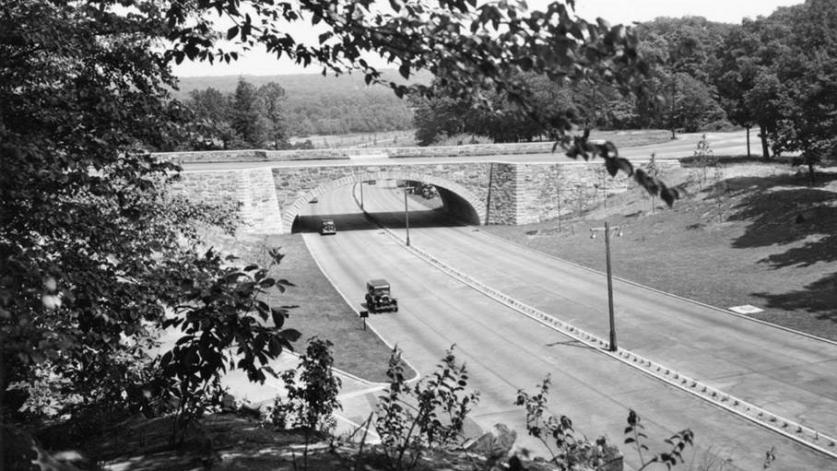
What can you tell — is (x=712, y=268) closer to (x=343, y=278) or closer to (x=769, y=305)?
(x=769, y=305)

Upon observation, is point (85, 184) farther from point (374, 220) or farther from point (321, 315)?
point (374, 220)

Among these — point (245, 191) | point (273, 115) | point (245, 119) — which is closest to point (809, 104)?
point (245, 191)

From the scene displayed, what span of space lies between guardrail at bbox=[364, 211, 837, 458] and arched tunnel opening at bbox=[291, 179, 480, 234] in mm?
20936

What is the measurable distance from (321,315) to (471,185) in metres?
28.4

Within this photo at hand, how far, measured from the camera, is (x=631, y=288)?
36844 millimetres

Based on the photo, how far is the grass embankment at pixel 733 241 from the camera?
32094 mm

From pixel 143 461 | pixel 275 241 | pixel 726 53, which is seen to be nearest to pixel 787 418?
pixel 143 461

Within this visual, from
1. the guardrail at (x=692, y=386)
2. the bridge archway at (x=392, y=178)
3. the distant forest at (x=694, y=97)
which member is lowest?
the guardrail at (x=692, y=386)

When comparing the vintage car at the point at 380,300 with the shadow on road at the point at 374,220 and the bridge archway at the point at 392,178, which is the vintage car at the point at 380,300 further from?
the shadow on road at the point at 374,220

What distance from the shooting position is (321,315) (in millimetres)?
33969

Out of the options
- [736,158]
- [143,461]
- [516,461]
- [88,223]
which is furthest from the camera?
[736,158]

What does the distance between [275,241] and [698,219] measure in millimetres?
30830

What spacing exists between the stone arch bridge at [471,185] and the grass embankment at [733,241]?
2.31 metres

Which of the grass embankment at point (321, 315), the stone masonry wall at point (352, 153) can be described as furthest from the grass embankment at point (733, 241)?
the grass embankment at point (321, 315)
